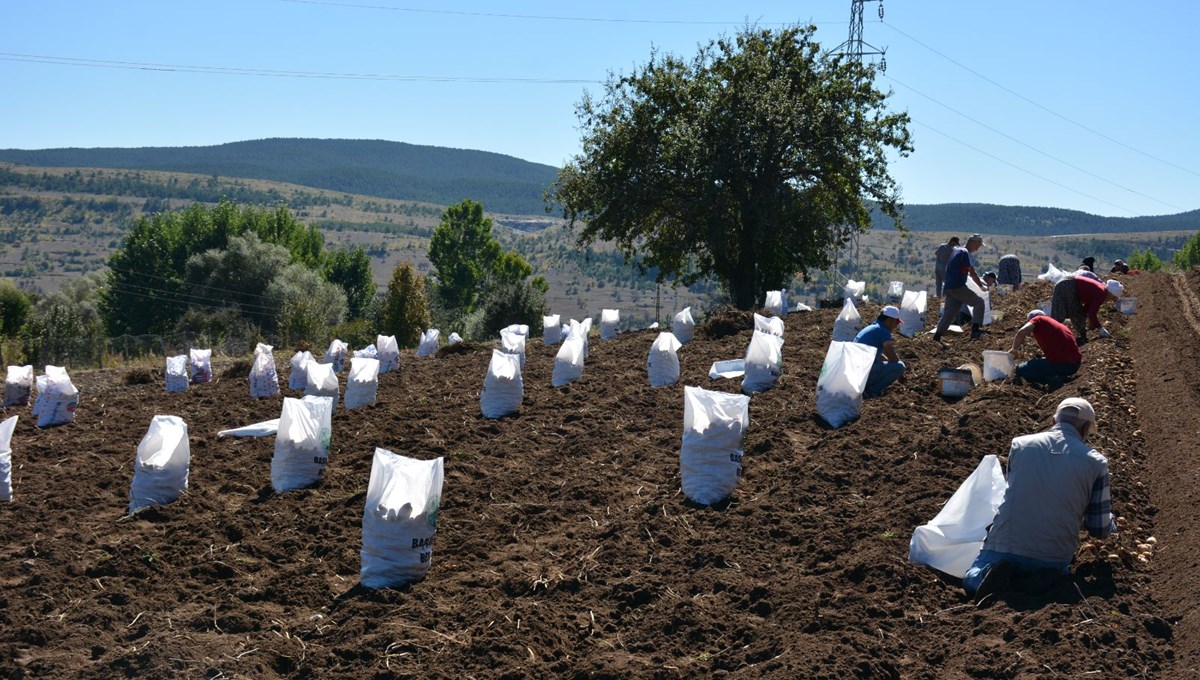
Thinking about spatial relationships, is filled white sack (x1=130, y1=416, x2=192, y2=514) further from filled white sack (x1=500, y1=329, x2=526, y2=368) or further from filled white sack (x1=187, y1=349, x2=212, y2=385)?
filled white sack (x1=187, y1=349, x2=212, y2=385)

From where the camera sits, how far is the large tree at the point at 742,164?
25922mm

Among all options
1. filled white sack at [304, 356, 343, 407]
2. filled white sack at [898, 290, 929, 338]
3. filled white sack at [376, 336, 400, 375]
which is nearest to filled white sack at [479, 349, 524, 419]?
filled white sack at [304, 356, 343, 407]

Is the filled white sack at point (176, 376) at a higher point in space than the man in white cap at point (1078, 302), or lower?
lower

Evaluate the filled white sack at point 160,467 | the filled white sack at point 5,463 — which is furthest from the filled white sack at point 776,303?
the filled white sack at point 5,463

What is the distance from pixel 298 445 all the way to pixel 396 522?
9.07ft

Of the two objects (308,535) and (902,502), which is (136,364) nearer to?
(308,535)

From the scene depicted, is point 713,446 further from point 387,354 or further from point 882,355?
point 387,354

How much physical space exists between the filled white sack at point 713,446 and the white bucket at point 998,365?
12.7 ft

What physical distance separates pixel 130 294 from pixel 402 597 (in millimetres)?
53910

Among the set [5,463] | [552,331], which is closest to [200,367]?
[552,331]

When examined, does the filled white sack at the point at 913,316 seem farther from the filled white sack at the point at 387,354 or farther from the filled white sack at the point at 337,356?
the filled white sack at the point at 337,356

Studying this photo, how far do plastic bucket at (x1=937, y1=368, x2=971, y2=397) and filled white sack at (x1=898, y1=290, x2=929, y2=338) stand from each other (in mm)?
4809

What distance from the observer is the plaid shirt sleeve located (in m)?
6.00

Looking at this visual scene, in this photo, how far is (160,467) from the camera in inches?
363
